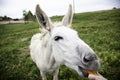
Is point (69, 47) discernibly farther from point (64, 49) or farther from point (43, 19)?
point (43, 19)

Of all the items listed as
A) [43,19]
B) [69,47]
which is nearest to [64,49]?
[69,47]

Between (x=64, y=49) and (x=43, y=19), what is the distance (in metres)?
0.62

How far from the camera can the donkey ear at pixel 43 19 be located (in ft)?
7.17

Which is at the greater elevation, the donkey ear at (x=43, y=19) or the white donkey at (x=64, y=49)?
the donkey ear at (x=43, y=19)

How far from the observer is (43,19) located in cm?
229

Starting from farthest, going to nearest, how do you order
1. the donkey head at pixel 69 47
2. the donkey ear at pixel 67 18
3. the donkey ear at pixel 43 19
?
the donkey ear at pixel 67 18
the donkey ear at pixel 43 19
the donkey head at pixel 69 47

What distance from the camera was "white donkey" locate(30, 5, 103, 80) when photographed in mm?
1532

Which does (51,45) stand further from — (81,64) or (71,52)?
(81,64)

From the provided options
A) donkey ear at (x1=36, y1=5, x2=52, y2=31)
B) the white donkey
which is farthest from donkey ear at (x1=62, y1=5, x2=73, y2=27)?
donkey ear at (x1=36, y1=5, x2=52, y2=31)

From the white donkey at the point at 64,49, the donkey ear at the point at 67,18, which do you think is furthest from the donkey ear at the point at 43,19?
the donkey ear at the point at 67,18

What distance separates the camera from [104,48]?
4883 millimetres

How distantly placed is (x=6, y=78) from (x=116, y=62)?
2.66 metres

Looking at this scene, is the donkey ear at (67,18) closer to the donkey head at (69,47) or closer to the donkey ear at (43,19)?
the donkey head at (69,47)

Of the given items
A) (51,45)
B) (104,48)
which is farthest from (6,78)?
(104,48)
